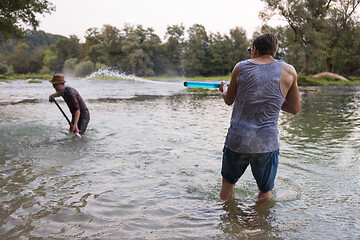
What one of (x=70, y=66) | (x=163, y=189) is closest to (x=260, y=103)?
(x=163, y=189)

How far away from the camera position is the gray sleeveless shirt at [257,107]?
134 inches

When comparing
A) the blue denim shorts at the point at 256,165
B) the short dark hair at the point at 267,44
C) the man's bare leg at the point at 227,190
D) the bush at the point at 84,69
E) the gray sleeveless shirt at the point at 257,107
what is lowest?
the man's bare leg at the point at 227,190

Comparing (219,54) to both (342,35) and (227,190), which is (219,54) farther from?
(227,190)

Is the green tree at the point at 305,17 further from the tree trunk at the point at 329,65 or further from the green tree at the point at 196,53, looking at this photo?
the green tree at the point at 196,53

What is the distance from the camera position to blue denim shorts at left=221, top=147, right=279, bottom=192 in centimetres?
358

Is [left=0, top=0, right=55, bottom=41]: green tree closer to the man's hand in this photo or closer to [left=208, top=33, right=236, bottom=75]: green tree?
the man's hand

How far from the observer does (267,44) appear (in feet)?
11.3

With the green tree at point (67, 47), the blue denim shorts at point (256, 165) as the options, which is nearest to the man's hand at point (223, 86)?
the blue denim shorts at point (256, 165)

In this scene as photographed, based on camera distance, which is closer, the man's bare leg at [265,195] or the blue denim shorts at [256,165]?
the blue denim shorts at [256,165]

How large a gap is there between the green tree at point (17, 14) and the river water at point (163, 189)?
16.7 metres

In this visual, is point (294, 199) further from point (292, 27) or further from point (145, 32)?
point (145, 32)

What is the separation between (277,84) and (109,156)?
15.6 feet

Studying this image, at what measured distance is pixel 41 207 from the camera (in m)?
4.32

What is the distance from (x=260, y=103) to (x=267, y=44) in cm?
66
